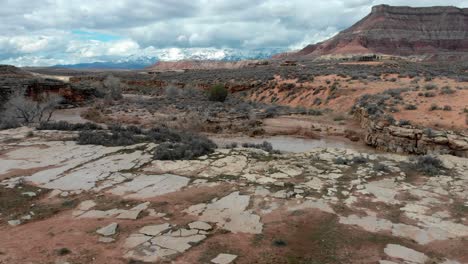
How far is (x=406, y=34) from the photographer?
112m

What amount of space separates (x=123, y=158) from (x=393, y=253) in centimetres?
813

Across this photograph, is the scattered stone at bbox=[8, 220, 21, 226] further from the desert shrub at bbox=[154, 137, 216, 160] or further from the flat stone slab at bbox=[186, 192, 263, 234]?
the desert shrub at bbox=[154, 137, 216, 160]

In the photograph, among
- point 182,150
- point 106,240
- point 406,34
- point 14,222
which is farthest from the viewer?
point 406,34

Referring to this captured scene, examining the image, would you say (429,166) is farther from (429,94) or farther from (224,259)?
(429,94)

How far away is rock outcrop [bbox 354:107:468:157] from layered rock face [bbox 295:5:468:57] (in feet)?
294

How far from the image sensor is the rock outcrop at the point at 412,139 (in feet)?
46.7

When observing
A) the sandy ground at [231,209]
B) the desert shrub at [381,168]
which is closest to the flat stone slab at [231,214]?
the sandy ground at [231,209]

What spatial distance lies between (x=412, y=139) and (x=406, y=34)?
110134 mm

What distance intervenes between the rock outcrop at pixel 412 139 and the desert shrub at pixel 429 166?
4132 millimetres

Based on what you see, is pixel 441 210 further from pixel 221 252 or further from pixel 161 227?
pixel 161 227

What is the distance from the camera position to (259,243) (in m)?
6.15

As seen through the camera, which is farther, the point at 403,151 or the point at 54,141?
the point at 403,151

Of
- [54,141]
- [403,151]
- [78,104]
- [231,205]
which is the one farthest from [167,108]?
[231,205]

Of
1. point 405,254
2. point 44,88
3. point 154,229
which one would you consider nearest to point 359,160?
point 405,254
